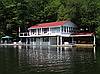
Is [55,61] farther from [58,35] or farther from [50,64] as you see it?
[58,35]

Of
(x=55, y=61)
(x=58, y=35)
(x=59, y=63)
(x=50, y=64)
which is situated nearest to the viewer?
(x=50, y=64)

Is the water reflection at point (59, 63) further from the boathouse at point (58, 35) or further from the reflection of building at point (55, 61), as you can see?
the boathouse at point (58, 35)

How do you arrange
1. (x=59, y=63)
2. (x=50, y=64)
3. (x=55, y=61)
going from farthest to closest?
(x=55, y=61) → (x=59, y=63) → (x=50, y=64)

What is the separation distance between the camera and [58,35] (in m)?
54.5

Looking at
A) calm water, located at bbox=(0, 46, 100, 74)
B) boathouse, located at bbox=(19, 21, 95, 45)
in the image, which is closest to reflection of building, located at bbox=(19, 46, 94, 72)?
calm water, located at bbox=(0, 46, 100, 74)

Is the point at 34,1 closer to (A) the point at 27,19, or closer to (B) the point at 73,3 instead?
(A) the point at 27,19

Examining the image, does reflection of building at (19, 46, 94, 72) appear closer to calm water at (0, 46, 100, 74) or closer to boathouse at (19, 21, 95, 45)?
calm water at (0, 46, 100, 74)

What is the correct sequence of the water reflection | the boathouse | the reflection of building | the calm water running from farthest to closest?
the boathouse, the reflection of building, the water reflection, the calm water

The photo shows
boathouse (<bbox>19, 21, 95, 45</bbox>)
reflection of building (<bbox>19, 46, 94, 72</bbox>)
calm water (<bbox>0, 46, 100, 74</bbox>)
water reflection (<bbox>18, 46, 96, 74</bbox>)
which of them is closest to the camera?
calm water (<bbox>0, 46, 100, 74</bbox>)

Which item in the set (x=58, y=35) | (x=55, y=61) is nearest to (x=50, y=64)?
(x=55, y=61)

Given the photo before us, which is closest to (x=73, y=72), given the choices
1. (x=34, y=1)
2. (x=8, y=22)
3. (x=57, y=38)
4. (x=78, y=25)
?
(x=57, y=38)

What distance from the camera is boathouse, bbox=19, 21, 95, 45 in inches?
2137

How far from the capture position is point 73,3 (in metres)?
55.1

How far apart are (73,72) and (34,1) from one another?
51.5 metres
